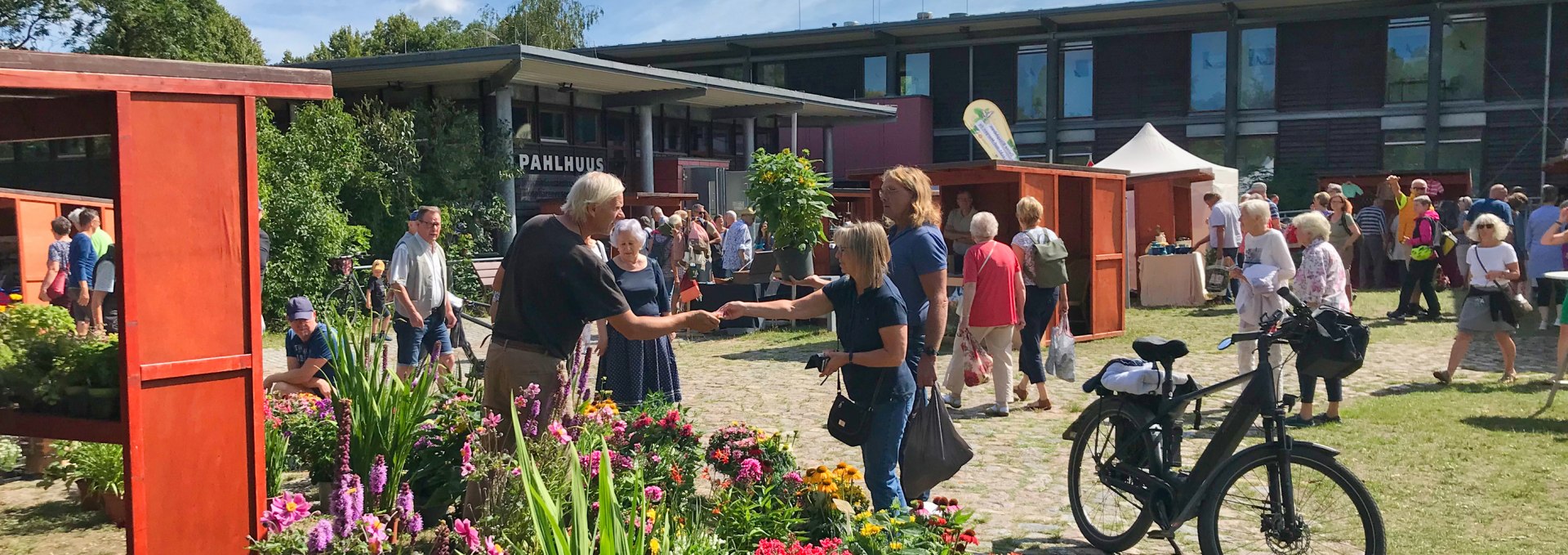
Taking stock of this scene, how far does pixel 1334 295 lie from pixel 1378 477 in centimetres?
187

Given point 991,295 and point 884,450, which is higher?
point 991,295

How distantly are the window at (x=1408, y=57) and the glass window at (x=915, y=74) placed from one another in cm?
1319

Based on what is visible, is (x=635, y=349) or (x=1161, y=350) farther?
(x=635, y=349)

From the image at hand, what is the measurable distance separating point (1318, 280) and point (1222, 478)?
4.05 metres

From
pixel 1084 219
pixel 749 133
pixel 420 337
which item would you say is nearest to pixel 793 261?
pixel 1084 219

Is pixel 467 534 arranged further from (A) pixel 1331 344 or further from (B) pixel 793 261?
(B) pixel 793 261

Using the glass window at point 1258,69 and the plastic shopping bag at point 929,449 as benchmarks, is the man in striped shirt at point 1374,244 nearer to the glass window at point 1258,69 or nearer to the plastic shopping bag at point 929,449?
the glass window at point 1258,69

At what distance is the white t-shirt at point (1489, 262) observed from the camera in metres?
9.46

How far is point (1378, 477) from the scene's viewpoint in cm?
655

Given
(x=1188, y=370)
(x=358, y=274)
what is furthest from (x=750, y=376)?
(x=358, y=274)

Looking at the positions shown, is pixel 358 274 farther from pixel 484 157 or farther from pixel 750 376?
pixel 750 376

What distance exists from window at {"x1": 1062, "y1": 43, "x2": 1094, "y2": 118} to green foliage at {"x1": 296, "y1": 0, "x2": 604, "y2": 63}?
25889 mm

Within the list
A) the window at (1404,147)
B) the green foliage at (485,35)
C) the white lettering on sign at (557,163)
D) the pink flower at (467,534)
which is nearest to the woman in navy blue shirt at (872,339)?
the pink flower at (467,534)

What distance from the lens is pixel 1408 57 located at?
32094 mm
